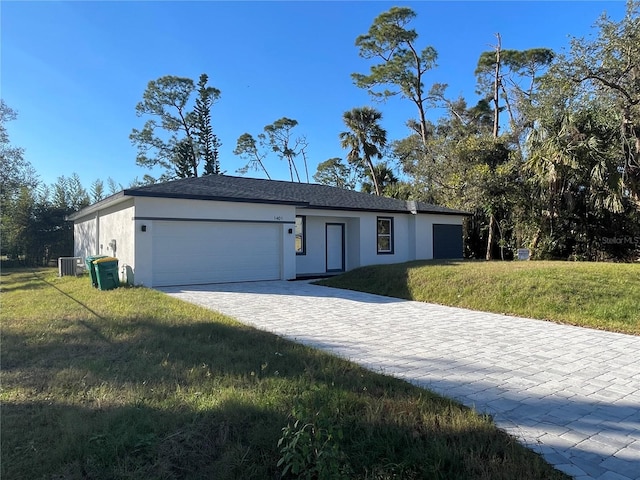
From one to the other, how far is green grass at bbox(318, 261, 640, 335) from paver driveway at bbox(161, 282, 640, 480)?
0.66 meters

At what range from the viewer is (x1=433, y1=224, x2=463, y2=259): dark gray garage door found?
59.2 ft

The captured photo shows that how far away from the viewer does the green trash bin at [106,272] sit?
10.7 metres

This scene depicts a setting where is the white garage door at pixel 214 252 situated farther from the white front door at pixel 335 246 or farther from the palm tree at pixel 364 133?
the palm tree at pixel 364 133

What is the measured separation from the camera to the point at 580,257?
56.4ft

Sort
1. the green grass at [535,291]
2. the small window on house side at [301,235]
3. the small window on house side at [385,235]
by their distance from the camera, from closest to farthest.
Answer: the green grass at [535,291] < the small window on house side at [301,235] < the small window on house side at [385,235]

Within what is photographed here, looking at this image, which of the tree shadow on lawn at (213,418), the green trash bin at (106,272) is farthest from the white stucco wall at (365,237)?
the tree shadow on lawn at (213,418)

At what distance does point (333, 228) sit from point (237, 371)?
12.1 m

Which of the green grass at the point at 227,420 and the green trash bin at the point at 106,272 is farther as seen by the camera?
the green trash bin at the point at 106,272

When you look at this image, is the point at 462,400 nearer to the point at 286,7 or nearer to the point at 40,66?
the point at 40,66

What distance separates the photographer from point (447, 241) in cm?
1848

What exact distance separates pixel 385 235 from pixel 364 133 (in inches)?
445

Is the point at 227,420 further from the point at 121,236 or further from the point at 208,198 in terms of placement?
the point at 121,236

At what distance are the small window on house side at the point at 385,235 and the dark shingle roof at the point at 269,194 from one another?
69cm

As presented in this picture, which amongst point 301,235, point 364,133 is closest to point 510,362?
point 301,235
